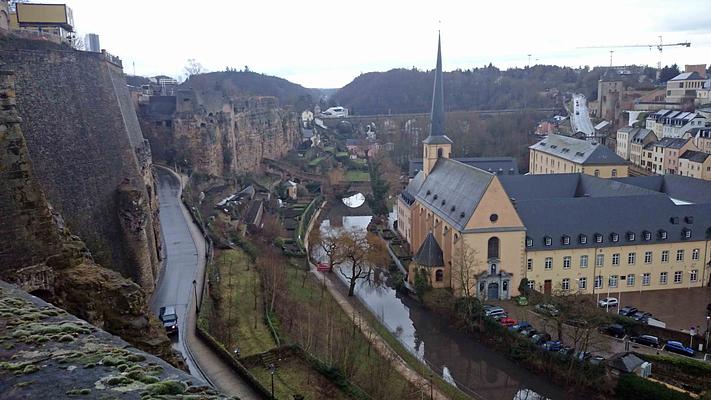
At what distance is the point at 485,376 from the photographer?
24906 mm

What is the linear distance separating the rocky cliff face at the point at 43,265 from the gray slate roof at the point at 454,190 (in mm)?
22209

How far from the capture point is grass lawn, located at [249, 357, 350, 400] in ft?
58.6

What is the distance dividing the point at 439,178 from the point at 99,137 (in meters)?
23.3

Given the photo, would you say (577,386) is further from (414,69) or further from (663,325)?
(414,69)

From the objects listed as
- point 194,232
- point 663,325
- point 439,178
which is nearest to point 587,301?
point 663,325

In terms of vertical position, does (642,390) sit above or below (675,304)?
below

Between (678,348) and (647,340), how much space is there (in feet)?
3.84

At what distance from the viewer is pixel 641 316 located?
27812 millimetres

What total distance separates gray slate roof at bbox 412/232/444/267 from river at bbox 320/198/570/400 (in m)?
2.25

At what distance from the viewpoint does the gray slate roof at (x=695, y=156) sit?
50362mm

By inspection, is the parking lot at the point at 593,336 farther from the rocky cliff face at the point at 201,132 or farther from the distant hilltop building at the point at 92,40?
the distant hilltop building at the point at 92,40

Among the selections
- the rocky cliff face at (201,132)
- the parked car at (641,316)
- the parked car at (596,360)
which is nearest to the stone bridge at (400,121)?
the rocky cliff face at (201,132)

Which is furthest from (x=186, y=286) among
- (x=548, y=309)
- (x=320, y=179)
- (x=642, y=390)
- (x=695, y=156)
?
(x=695, y=156)

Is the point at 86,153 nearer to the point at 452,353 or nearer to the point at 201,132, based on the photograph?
the point at 452,353
